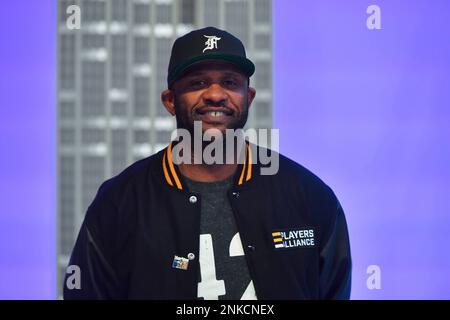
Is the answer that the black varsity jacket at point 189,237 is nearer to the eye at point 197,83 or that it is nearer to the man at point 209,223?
the man at point 209,223

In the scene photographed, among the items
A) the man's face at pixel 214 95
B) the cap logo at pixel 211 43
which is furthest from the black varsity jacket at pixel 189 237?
the cap logo at pixel 211 43

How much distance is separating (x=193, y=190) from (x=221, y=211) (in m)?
0.26

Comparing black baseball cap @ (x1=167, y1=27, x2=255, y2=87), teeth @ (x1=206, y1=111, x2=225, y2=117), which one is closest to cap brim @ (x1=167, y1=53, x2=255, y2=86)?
black baseball cap @ (x1=167, y1=27, x2=255, y2=87)

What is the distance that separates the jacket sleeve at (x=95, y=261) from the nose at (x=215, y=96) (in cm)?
111

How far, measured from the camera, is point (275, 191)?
587cm

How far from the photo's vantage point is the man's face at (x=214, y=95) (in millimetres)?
5512

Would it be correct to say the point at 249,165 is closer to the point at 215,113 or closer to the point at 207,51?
the point at 215,113

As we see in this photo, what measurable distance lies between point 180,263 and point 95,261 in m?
0.67

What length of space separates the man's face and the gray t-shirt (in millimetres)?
666

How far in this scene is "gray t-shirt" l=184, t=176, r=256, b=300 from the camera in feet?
17.9
